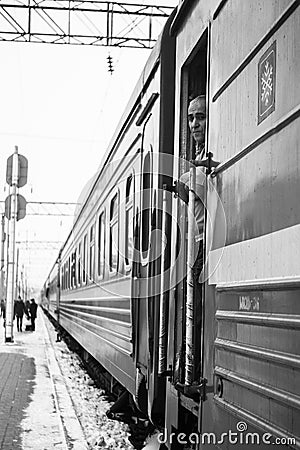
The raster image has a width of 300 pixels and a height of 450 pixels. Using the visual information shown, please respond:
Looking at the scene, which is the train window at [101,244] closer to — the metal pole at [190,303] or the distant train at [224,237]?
the distant train at [224,237]

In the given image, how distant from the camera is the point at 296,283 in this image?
284cm

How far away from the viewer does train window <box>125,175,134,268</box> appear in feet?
23.8

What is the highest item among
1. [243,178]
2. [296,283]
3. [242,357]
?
[243,178]

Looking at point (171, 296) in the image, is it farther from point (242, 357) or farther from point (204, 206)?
point (242, 357)

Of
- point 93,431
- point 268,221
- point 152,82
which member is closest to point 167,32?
point 152,82

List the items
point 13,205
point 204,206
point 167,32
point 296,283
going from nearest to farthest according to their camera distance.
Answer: point 296,283 < point 204,206 < point 167,32 < point 13,205

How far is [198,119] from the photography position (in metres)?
4.79

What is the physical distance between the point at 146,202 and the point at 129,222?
1169 millimetres

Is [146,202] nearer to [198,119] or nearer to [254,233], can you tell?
[198,119]

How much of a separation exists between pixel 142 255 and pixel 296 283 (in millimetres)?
3500

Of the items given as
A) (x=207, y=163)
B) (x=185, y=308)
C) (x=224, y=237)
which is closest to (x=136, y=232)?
(x=185, y=308)

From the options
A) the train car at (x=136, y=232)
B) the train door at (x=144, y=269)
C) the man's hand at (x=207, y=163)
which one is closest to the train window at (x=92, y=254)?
the train car at (x=136, y=232)

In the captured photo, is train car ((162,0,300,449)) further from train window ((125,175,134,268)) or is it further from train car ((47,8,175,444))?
train window ((125,175,134,268))

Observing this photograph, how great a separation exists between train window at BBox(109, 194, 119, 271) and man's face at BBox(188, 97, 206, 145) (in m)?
3.82
